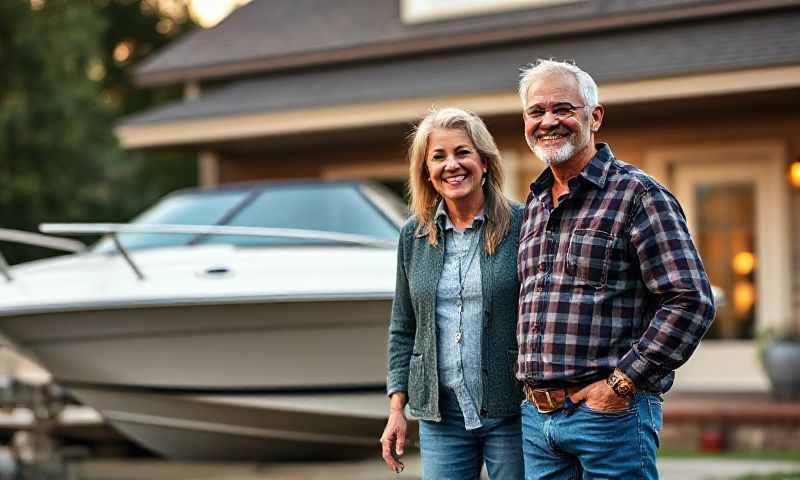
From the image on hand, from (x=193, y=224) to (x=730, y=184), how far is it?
199 inches

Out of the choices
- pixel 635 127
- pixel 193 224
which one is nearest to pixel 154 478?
pixel 193 224

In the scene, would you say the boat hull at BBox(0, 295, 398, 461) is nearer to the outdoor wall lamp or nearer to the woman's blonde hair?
the woman's blonde hair

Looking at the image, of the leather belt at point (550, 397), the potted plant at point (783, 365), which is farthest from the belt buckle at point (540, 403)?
the potted plant at point (783, 365)

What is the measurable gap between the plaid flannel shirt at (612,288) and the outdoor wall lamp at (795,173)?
21.8 ft

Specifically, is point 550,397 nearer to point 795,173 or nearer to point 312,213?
point 312,213

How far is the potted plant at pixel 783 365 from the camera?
7891 millimetres

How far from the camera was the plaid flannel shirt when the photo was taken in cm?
227

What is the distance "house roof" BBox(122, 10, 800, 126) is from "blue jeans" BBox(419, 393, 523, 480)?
17.8 ft

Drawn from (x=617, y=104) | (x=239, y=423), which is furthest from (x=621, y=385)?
(x=617, y=104)

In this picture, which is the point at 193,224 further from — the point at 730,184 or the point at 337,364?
the point at 730,184

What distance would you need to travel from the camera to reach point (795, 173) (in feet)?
27.9

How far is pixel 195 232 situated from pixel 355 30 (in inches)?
230

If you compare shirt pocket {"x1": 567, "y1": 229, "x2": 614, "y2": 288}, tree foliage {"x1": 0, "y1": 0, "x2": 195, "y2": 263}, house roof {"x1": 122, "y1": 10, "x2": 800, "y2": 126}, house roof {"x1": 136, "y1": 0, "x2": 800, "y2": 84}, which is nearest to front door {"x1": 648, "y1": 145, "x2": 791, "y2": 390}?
house roof {"x1": 122, "y1": 10, "x2": 800, "y2": 126}

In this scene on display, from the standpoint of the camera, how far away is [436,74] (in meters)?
9.21
